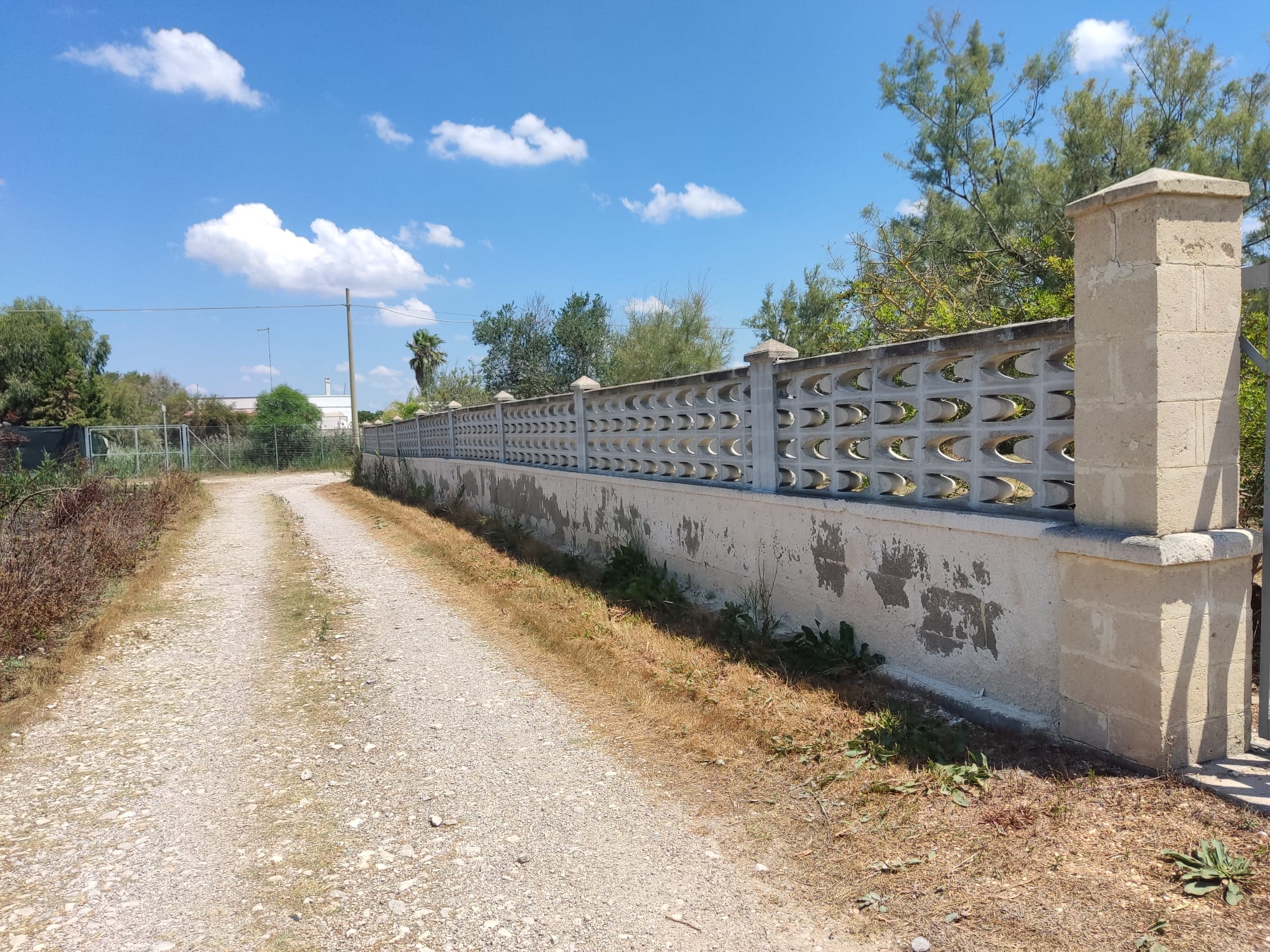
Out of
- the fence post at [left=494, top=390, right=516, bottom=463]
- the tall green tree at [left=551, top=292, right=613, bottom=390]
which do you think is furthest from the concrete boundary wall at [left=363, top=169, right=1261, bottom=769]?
the tall green tree at [left=551, top=292, right=613, bottom=390]

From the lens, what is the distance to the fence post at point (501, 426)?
40.6 feet

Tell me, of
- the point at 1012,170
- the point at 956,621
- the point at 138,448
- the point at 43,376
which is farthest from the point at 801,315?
the point at 43,376

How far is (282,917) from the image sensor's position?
2.82 meters

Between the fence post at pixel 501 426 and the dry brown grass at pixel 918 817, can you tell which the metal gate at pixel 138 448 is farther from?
the dry brown grass at pixel 918 817

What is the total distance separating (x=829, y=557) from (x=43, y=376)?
1580 inches

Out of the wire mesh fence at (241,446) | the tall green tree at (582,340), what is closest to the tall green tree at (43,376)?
the wire mesh fence at (241,446)

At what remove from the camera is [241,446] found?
33.0 metres

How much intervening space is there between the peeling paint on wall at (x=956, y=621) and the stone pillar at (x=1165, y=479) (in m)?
0.58

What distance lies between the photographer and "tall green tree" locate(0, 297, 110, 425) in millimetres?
34000

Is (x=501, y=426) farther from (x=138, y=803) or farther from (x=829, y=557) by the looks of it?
(x=138, y=803)

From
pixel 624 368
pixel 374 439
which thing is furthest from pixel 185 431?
pixel 624 368

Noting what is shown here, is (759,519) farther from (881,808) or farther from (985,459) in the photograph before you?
(881,808)

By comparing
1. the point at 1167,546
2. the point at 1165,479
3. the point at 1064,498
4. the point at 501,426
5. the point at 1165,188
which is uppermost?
the point at 1165,188

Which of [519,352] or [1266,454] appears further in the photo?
[519,352]
